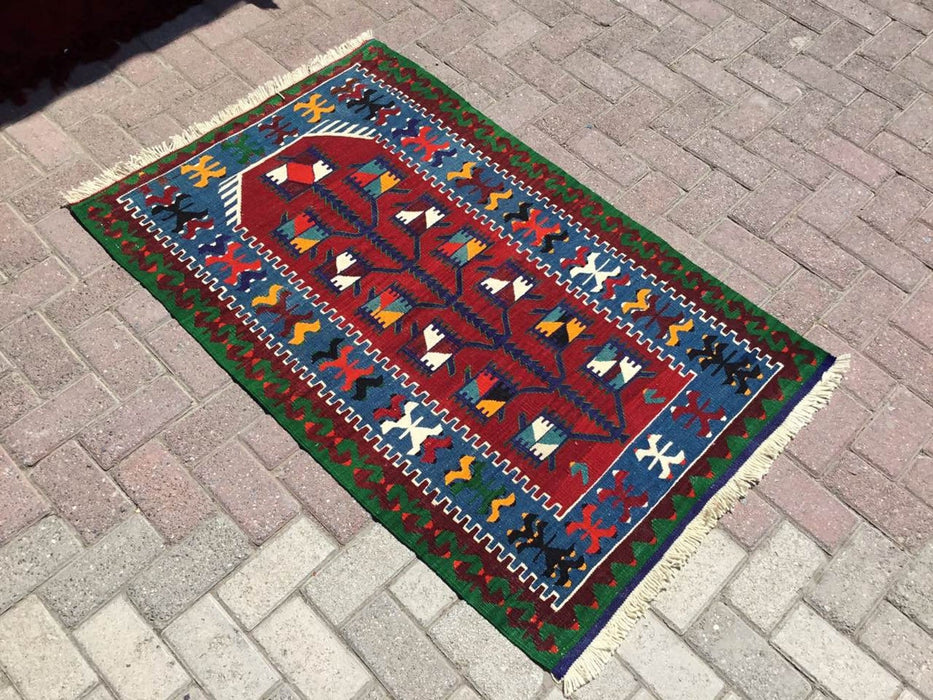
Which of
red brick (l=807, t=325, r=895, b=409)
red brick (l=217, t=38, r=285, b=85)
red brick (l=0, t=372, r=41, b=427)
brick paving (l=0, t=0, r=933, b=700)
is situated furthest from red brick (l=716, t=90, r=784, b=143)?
red brick (l=0, t=372, r=41, b=427)

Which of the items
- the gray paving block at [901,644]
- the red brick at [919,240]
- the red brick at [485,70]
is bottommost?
the gray paving block at [901,644]

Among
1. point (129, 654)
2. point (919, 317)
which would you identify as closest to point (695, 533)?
point (919, 317)

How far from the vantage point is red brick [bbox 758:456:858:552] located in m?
3.33

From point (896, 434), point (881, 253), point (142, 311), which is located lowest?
point (896, 434)

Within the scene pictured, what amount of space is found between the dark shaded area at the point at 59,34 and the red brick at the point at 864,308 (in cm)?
380

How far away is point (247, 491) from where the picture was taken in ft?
11.0

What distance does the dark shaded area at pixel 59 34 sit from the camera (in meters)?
4.55

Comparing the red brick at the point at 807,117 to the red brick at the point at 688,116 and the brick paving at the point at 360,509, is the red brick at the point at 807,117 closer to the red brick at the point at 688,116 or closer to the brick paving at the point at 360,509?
the brick paving at the point at 360,509

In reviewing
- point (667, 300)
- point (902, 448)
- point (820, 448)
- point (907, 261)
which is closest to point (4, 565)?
point (667, 300)

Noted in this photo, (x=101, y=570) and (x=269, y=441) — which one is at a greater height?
(x=269, y=441)

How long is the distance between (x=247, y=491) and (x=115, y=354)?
0.86 m

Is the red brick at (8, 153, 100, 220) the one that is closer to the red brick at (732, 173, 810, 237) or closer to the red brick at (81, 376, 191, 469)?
the red brick at (81, 376, 191, 469)

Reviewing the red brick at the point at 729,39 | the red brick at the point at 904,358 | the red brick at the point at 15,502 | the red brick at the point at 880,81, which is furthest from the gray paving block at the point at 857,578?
the red brick at the point at 15,502

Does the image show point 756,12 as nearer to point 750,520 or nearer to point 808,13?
point 808,13
